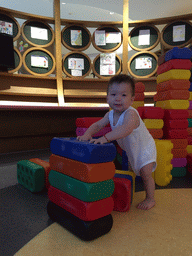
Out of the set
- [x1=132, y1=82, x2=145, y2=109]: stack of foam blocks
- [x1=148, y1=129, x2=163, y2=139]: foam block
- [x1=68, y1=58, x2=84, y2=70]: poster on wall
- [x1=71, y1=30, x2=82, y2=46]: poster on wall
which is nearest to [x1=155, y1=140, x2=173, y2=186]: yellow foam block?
[x1=148, y1=129, x2=163, y2=139]: foam block

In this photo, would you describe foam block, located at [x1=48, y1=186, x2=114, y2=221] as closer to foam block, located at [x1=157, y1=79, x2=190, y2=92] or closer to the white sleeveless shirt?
the white sleeveless shirt

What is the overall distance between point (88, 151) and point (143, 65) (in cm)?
247

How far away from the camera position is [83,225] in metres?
0.76

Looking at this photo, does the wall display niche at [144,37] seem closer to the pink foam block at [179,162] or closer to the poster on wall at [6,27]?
the poster on wall at [6,27]

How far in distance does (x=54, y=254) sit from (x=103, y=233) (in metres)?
0.21

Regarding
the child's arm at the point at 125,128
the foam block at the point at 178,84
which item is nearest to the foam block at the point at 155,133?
the foam block at the point at 178,84

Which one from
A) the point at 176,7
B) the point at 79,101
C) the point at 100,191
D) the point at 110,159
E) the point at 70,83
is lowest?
the point at 100,191

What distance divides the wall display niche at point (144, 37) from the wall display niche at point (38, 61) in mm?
1223

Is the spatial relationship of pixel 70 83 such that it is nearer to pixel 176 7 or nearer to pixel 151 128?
pixel 151 128

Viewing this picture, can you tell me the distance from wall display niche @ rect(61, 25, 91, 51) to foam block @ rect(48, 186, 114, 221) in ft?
8.12

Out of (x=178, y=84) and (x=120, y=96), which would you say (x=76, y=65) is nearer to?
(x=178, y=84)

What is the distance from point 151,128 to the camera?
1.52 metres

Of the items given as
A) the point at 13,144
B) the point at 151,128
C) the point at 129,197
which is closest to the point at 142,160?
the point at 129,197

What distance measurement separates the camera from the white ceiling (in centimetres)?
457
